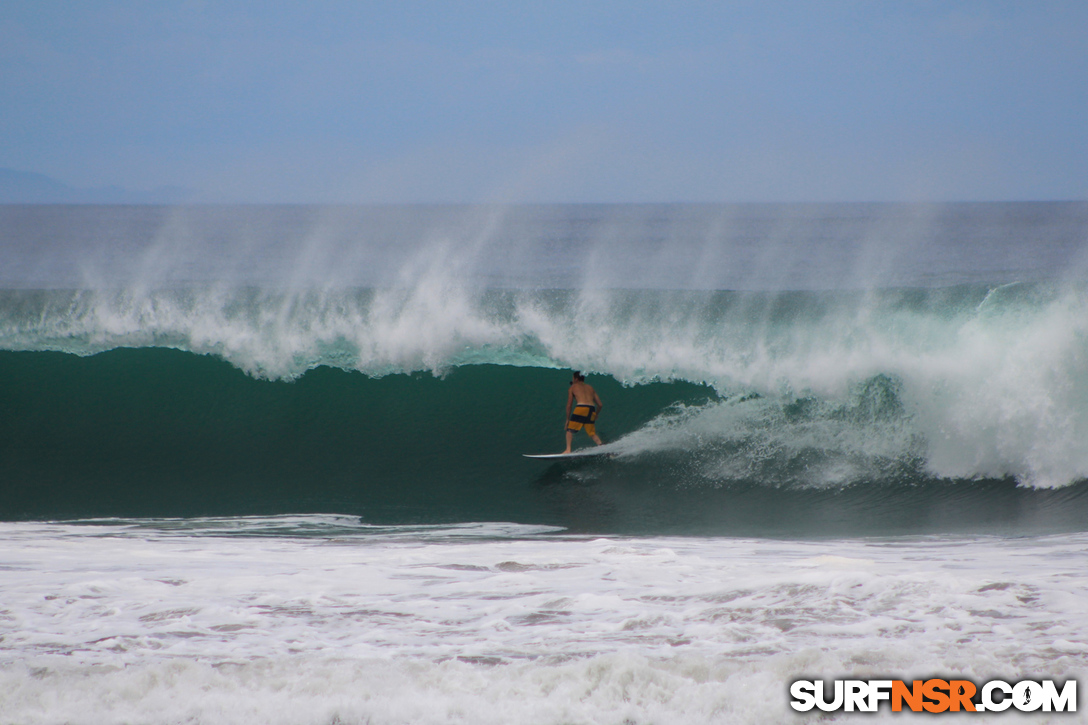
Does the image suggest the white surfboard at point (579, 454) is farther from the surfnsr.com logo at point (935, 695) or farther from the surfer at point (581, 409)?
the surfnsr.com logo at point (935, 695)

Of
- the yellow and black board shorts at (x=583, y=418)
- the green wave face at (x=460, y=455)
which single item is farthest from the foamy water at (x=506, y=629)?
the yellow and black board shorts at (x=583, y=418)

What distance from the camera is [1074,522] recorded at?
625 centimetres

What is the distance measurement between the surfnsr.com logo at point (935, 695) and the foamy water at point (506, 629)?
7 cm

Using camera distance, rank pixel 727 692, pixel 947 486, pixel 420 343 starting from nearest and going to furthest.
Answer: pixel 727 692, pixel 947 486, pixel 420 343

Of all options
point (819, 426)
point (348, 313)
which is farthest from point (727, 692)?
point (348, 313)

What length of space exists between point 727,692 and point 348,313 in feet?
32.6

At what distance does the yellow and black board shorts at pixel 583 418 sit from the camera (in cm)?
859

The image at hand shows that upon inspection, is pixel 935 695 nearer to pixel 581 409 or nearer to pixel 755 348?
pixel 581 409

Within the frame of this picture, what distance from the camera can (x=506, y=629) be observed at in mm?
3707

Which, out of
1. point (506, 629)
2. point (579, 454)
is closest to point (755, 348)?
point (579, 454)

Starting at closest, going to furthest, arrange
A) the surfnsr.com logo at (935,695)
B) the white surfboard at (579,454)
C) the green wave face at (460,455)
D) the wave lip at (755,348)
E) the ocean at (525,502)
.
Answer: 1. the surfnsr.com logo at (935,695)
2. the ocean at (525,502)
3. the green wave face at (460,455)
4. the wave lip at (755,348)
5. the white surfboard at (579,454)

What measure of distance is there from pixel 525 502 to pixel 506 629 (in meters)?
4.01

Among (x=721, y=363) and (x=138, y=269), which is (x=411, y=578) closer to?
(x=721, y=363)

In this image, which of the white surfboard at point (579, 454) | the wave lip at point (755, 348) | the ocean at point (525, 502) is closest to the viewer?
the ocean at point (525, 502)
